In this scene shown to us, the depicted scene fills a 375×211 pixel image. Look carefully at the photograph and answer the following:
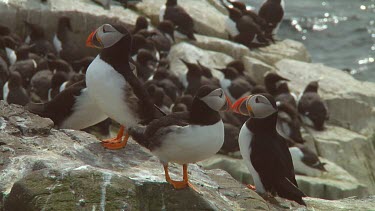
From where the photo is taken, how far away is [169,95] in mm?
13695

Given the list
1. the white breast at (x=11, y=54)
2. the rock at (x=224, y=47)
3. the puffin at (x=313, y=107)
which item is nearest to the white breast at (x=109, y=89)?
the puffin at (x=313, y=107)

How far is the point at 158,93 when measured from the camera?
12.6 meters

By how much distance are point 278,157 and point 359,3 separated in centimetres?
1929

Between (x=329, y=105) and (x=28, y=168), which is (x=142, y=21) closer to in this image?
(x=329, y=105)

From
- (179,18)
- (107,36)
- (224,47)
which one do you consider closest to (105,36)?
(107,36)

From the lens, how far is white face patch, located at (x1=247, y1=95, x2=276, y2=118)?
7328 mm

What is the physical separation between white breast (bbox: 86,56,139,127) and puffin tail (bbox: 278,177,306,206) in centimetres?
133

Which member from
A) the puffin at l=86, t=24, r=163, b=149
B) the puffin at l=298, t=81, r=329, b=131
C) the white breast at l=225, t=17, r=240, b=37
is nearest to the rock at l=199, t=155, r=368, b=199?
the puffin at l=298, t=81, r=329, b=131

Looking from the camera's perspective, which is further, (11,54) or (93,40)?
(11,54)

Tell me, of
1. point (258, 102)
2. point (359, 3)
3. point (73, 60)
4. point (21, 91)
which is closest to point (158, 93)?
point (21, 91)

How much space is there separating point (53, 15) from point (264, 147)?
29.4ft

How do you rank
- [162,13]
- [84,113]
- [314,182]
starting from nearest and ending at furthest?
[84,113] < [314,182] < [162,13]

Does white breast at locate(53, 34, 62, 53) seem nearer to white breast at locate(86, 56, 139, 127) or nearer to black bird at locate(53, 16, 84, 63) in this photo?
black bird at locate(53, 16, 84, 63)

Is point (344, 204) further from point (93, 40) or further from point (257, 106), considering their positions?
point (93, 40)
